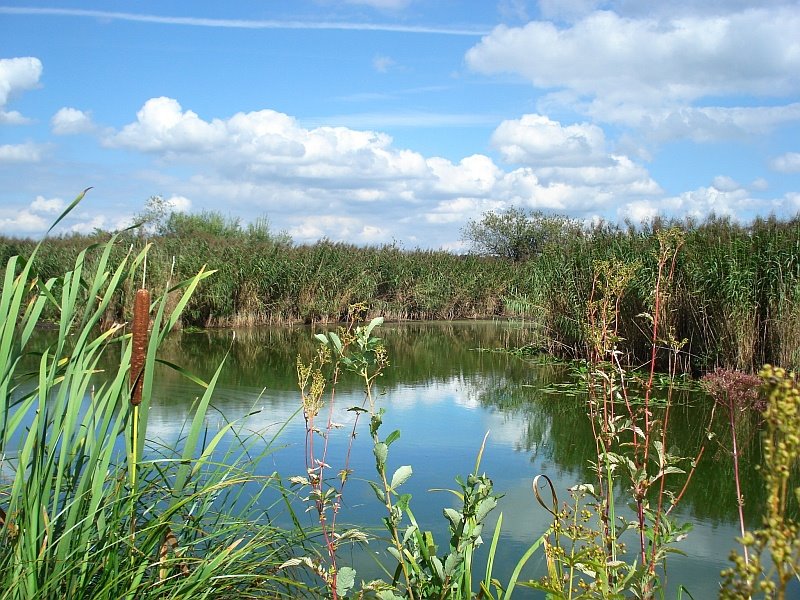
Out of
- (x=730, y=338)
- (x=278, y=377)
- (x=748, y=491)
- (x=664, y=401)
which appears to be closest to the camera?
(x=748, y=491)

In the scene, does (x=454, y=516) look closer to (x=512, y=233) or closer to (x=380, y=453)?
(x=380, y=453)

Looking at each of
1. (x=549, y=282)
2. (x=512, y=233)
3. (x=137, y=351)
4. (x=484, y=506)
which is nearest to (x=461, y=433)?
(x=484, y=506)

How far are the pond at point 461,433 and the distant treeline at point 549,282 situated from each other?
3.44 feet

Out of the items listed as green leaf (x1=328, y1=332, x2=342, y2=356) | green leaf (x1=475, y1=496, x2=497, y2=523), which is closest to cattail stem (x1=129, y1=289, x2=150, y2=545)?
green leaf (x1=328, y1=332, x2=342, y2=356)

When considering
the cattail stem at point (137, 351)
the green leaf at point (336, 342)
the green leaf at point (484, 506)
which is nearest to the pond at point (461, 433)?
the green leaf at point (484, 506)

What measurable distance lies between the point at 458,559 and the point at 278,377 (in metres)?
8.27

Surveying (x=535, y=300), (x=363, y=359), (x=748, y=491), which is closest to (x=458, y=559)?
(x=363, y=359)

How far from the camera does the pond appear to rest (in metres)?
4.27

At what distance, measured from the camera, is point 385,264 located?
20406 millimetres

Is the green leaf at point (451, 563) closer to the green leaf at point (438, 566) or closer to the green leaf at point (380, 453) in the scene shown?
the green leaf at point (438, 566)

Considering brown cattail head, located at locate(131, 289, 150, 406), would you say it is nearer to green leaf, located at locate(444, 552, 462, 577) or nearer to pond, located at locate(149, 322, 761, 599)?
pond, located at locate(149, 322, 761, 599)

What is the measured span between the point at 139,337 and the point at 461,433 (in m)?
5.27

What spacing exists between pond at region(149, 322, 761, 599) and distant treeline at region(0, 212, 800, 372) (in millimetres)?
1049

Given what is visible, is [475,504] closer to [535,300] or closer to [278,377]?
[278,377]
